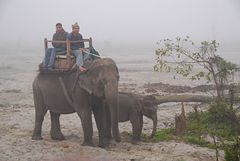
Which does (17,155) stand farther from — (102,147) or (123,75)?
(123,75)

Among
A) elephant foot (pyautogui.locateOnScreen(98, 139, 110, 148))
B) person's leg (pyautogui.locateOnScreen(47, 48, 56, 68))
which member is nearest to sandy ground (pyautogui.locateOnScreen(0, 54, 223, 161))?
elephant foot (pyautogui.locateOnScreen(98, 139, 110, 148))

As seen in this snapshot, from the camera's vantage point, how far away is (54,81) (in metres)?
12.7

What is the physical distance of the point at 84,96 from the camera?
38.9ft

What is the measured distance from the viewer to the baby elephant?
488 inches

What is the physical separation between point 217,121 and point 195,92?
8.91 meters

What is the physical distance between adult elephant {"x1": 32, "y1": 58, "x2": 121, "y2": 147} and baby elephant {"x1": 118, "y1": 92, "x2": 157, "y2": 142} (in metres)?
0.51

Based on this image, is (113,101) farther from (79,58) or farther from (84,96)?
(79,58)

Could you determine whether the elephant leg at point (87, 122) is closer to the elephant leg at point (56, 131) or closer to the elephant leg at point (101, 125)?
the elephant leg at point (101, 125)

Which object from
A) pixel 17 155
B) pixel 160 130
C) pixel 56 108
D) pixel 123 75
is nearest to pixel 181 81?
pixel 123 75

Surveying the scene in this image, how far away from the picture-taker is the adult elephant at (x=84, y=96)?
36.4 feet

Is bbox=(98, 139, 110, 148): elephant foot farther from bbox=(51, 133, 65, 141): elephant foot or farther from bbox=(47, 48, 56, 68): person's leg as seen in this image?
bbox=(47, 48, 56, 68): person's leg

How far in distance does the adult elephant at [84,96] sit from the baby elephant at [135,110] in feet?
1.69

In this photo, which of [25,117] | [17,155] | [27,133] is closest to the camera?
[17,155]

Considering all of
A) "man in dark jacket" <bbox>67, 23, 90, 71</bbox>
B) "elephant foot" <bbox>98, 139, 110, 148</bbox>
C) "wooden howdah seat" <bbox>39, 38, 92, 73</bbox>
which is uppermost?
"man in dark jacket" <bbox>67, 23, 90, 71</bbox>
